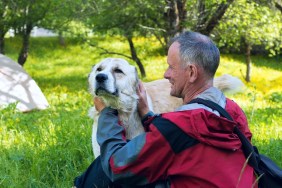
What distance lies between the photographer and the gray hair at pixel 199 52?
7.38 ft

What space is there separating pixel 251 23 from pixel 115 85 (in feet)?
30.5

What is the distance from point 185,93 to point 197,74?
15cm

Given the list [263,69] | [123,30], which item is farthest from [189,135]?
[263,69]

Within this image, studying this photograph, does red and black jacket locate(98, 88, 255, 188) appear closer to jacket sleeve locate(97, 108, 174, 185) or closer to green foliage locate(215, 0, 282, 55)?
jacket sleeve locate(97, 108, 174, 185)

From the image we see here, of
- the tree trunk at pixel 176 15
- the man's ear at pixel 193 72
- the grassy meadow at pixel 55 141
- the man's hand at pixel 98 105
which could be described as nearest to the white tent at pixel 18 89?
the grassy meadow at pixel 55 141

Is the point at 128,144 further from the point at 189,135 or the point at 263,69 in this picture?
the point at 263,69

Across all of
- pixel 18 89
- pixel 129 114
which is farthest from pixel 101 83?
pixel 18 89

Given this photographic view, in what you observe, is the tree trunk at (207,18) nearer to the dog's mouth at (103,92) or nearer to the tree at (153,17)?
the tree at (153,17)

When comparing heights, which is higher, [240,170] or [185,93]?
[185,93]

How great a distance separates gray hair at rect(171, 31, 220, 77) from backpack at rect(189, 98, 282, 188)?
0.58 ft

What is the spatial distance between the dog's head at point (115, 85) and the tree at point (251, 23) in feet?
26.9

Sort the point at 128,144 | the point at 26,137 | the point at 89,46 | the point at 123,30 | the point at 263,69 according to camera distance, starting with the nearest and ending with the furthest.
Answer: the point at 128,144 → the point at 26,137 → the point at 123,30 → the point at 89,46 → the point at 263,69

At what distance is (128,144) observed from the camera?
7.18 feet

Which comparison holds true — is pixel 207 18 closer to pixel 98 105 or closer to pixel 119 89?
pixel 119 89
